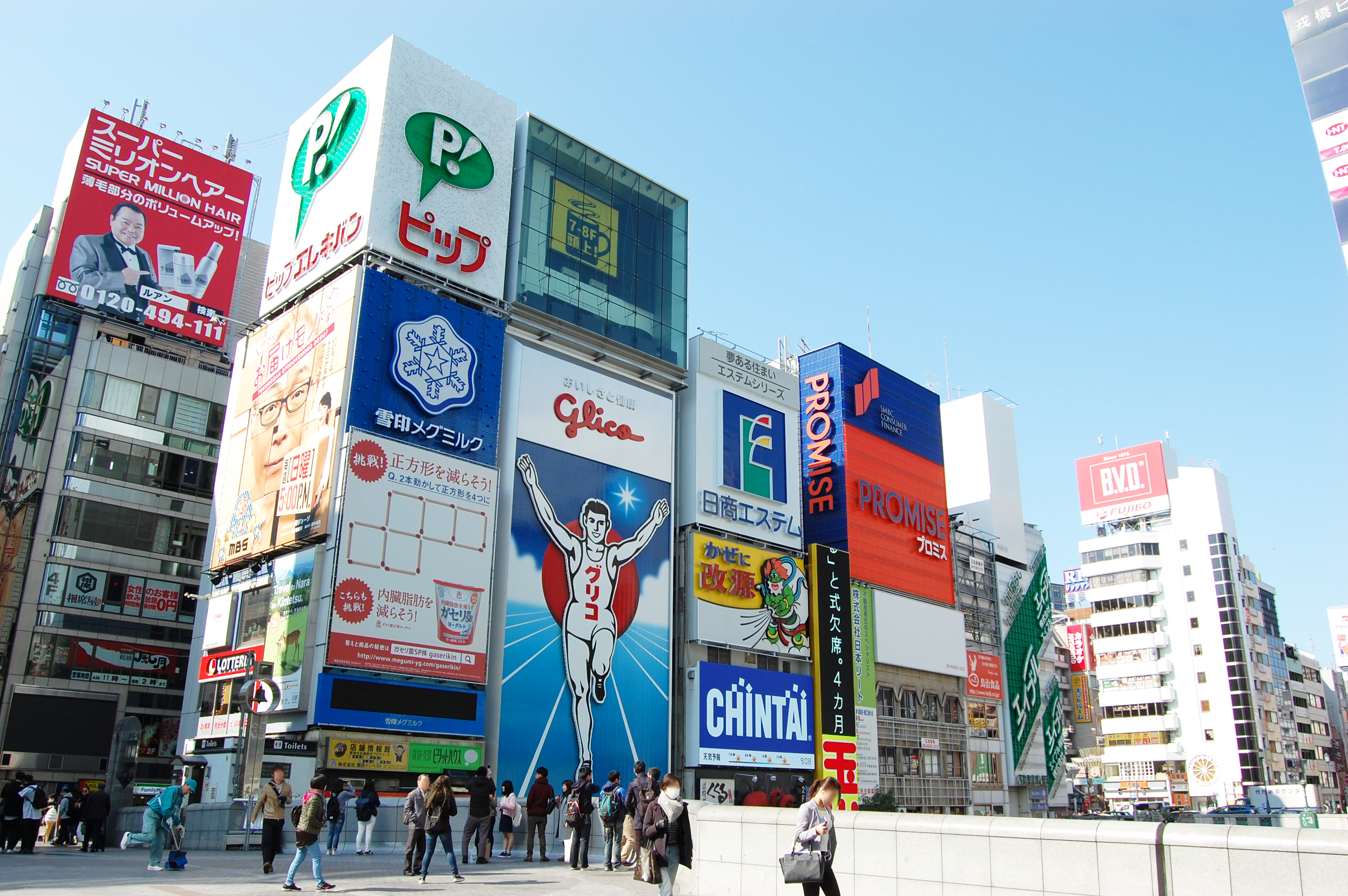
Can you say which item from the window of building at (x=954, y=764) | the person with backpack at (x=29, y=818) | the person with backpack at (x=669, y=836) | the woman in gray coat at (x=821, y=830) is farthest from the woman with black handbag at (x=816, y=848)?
the window of building at (x=954, y=764)

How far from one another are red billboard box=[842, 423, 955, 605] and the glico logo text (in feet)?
3.50

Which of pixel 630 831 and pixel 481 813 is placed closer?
pixel 481 813

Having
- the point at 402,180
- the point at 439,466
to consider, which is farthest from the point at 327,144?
the point at 439,466

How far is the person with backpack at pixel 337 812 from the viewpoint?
893 inches

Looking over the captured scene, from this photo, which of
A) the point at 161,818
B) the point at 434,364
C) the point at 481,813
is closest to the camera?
the point at 161,818

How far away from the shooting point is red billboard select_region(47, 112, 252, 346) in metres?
53.5

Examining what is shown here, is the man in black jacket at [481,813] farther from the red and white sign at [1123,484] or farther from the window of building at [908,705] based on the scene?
the red and white sign at [1123,484]

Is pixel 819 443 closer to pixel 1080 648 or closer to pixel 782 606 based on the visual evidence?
pixel 782 606

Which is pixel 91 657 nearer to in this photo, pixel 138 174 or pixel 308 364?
pixel 308 364

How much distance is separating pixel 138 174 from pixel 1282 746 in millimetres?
102485

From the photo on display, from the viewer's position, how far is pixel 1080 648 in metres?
102

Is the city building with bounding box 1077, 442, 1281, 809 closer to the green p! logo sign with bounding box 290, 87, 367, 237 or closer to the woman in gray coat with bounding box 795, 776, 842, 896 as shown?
the green p! logo sign with bounding box 290, 87, 367, 237

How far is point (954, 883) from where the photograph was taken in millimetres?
13297

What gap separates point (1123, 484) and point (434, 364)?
82943 millimetres
